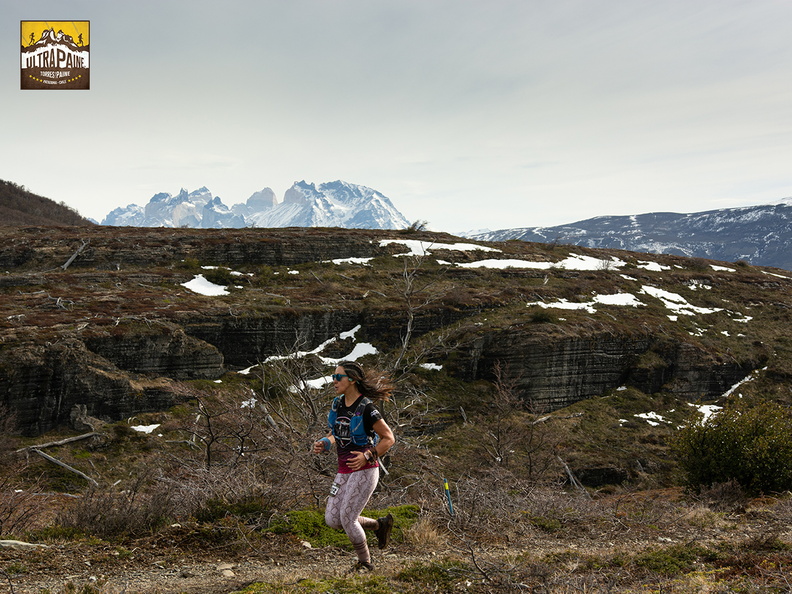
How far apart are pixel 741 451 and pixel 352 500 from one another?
13799 mm

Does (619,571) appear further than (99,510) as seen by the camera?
No

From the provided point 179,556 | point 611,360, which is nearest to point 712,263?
point 611,360

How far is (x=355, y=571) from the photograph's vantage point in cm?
562

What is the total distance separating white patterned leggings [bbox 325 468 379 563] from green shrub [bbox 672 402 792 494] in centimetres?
1250

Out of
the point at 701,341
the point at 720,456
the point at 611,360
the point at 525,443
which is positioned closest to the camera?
the point at 720,456

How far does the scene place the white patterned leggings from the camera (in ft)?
17.4

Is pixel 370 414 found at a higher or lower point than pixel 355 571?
higher

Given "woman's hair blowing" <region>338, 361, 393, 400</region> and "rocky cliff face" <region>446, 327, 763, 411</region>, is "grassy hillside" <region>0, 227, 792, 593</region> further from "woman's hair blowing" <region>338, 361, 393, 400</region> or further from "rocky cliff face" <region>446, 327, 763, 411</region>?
"woman's hair blowing" <region>338, 361, 393, 400</region>

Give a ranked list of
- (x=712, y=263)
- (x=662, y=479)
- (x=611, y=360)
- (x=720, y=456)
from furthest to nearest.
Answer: (x=712, y=263)
(x=611, y=360)
(x=662, y=479)
(x=720, y=456)

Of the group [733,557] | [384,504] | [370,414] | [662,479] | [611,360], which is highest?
[370,414]

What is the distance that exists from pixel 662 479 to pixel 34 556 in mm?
30787

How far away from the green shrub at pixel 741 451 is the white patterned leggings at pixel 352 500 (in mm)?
12498

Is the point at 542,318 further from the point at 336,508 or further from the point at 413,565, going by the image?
the point at 336,508

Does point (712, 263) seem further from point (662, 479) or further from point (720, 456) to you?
point (720, 456)
